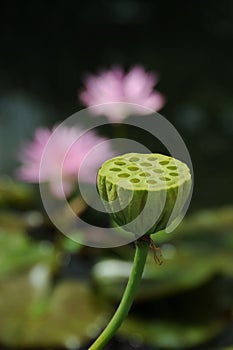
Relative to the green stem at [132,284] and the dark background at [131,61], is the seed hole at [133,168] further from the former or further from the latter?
the dark background at [131,61]

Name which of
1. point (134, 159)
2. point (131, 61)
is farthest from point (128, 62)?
point (134, 159)

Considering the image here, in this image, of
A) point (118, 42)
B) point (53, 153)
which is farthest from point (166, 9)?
point (53, 153)

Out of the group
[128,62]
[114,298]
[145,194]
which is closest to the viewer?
[145,194]

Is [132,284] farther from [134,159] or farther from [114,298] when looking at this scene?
[114,298]

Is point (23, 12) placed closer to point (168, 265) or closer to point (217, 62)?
point (217, 62)

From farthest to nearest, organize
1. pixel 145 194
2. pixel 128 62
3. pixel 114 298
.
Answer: pixel 128 62
pixel 114 298
pixel 145 194

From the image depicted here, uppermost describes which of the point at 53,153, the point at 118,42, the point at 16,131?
the point at 53,153

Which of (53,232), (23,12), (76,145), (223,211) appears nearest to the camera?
(76,145)

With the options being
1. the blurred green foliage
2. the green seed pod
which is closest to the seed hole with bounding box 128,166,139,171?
the green seed pod

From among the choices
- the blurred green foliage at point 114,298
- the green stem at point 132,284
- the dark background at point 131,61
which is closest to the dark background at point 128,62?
the dark background at point 131,61
